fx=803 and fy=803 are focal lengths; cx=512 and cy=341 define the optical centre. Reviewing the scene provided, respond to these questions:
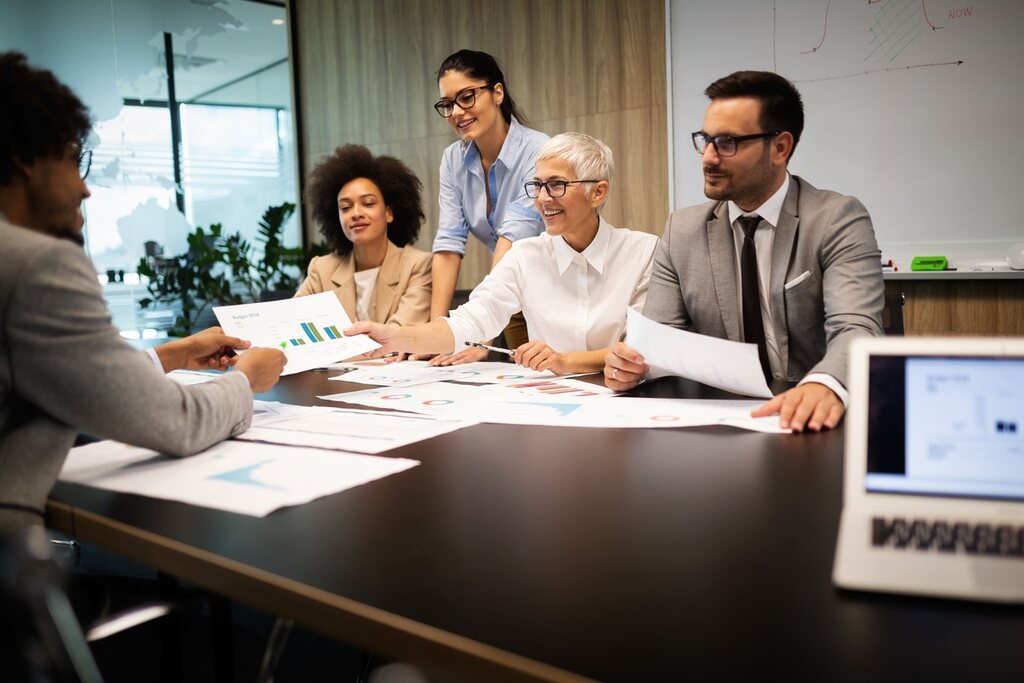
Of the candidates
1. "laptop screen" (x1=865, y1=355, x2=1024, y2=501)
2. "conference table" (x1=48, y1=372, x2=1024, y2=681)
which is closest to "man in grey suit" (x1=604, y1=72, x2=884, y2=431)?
"conference table" (x1=48, y1=372, x2=1024, y2=681)

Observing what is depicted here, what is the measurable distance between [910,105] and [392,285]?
7.94 ft

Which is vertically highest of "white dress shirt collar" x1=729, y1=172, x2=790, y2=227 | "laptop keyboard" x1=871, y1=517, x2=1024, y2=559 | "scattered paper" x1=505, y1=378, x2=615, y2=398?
"white dress shirt collar" x1=729, y1=172, x2=790, y2=227

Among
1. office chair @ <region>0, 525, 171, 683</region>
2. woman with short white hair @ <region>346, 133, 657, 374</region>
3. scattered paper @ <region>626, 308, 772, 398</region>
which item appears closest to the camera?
office chair @ <region>0, 525, 171, 683</region>

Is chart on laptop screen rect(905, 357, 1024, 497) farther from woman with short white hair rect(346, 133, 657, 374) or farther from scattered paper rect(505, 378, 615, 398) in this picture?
woman with short white hair rect(346, 133, 657, 374)

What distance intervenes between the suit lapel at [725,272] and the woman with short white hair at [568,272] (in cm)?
44

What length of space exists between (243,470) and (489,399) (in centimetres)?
66

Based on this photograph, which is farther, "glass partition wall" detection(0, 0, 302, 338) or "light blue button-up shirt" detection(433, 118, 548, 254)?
"glass partition wall" detection(0, 0, 302, 338)

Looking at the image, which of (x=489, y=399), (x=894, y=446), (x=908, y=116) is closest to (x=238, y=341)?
(x=489, y=399)

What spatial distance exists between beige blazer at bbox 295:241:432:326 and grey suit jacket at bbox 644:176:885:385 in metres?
1.16

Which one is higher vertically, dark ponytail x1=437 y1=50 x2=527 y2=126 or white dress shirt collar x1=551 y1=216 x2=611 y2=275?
dark ponytail x1=437 y1=50 x2=527 y2=126

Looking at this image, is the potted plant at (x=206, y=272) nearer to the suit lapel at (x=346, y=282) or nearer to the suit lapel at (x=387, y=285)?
the suit lapel at (x=346, y=282)

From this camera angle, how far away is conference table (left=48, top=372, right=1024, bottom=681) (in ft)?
1.98

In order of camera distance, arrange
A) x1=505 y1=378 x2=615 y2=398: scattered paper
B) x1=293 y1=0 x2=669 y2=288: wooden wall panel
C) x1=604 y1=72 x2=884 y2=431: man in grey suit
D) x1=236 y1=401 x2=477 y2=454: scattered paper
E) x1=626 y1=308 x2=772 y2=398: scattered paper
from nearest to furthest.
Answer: x1=236 y1=401 x2=477 y2=454: scattered paper
x1=626 y1=308 x2=772 y2=398: scattered paper
x1=505 y1=378 x2=615 y2=398: scattered paper
x1=604 y1=72 x2=884 y2=431: man in grey suit
x1=293 y1=0 x2=669 y2=288: wooden wall panel

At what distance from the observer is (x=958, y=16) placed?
3402 millimetres
